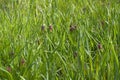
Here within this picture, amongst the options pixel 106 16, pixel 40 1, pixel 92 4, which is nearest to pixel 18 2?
pixel 40 1

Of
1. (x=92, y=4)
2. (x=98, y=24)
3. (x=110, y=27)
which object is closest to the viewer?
(x=110, y=27)

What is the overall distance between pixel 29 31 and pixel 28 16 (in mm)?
216

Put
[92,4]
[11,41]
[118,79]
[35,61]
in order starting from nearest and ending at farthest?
[118,79] → [35,61] → [11,41] → [92,4]

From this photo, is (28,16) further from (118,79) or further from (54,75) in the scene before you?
(118,79)

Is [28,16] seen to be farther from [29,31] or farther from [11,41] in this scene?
[11,41]

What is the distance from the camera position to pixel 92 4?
200cm

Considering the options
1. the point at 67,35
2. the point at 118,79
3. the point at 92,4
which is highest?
the point at 92,4

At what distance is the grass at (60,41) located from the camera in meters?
1.17

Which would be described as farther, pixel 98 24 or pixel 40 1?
pixel 40 1

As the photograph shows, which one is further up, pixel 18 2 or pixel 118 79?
pixel 18 2

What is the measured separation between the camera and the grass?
3.82 feet

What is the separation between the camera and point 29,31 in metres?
1.60

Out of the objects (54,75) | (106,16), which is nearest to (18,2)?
(106,16)

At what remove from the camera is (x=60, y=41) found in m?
1.38
